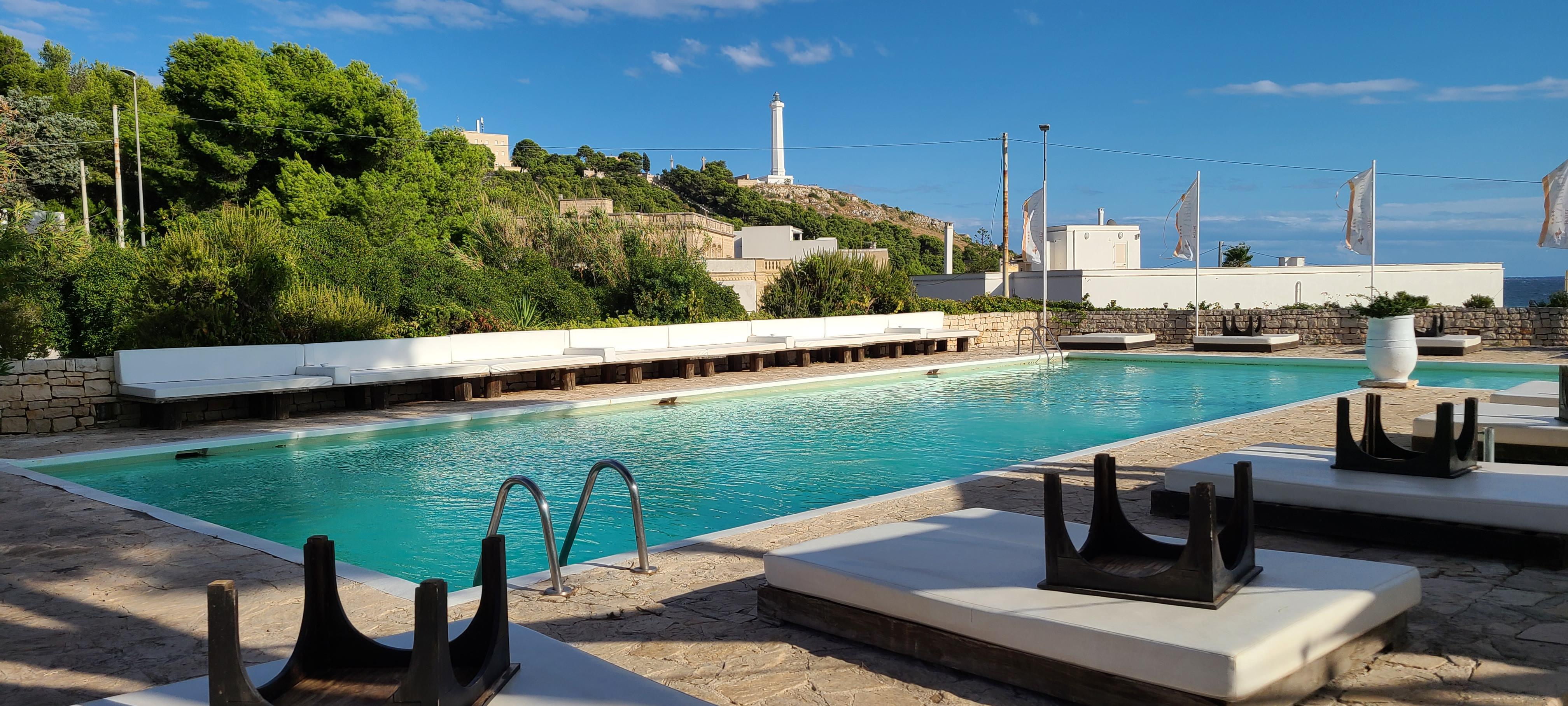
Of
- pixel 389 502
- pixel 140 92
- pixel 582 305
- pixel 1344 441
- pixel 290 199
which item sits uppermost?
pixel 140 92

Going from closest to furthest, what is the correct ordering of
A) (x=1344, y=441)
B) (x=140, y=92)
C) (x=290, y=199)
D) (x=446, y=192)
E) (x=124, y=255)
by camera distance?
(x=1344, y=441) → (x=124, y=255) → (x=290, y=199) → (x=446, y=192) → (x=140, y=92)

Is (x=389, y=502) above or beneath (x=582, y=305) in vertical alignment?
beneath

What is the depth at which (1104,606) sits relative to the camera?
8.81ft

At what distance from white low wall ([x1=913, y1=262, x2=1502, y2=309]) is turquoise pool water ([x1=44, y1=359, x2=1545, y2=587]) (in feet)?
60.8

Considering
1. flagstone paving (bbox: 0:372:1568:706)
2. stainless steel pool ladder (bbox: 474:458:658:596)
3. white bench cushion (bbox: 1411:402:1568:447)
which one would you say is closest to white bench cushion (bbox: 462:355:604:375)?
flagstone paving (bbox: 0:372:1568:706)

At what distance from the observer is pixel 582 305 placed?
1716 centimetres

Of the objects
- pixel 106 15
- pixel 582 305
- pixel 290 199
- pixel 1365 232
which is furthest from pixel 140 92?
pixel 1365 232

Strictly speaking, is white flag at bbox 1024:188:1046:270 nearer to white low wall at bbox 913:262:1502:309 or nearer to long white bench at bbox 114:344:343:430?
white low wall at bbox 913:262:1502:309

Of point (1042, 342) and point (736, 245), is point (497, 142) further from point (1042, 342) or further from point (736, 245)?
point (1042, 342)

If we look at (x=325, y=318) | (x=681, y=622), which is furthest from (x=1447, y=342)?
(x=325, y=318)

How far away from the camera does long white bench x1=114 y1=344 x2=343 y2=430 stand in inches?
359

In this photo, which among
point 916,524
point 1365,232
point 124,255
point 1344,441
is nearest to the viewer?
point 916,524

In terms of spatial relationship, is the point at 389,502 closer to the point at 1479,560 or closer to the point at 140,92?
the point at 1479,560

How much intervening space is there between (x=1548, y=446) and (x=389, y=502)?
7.57m
